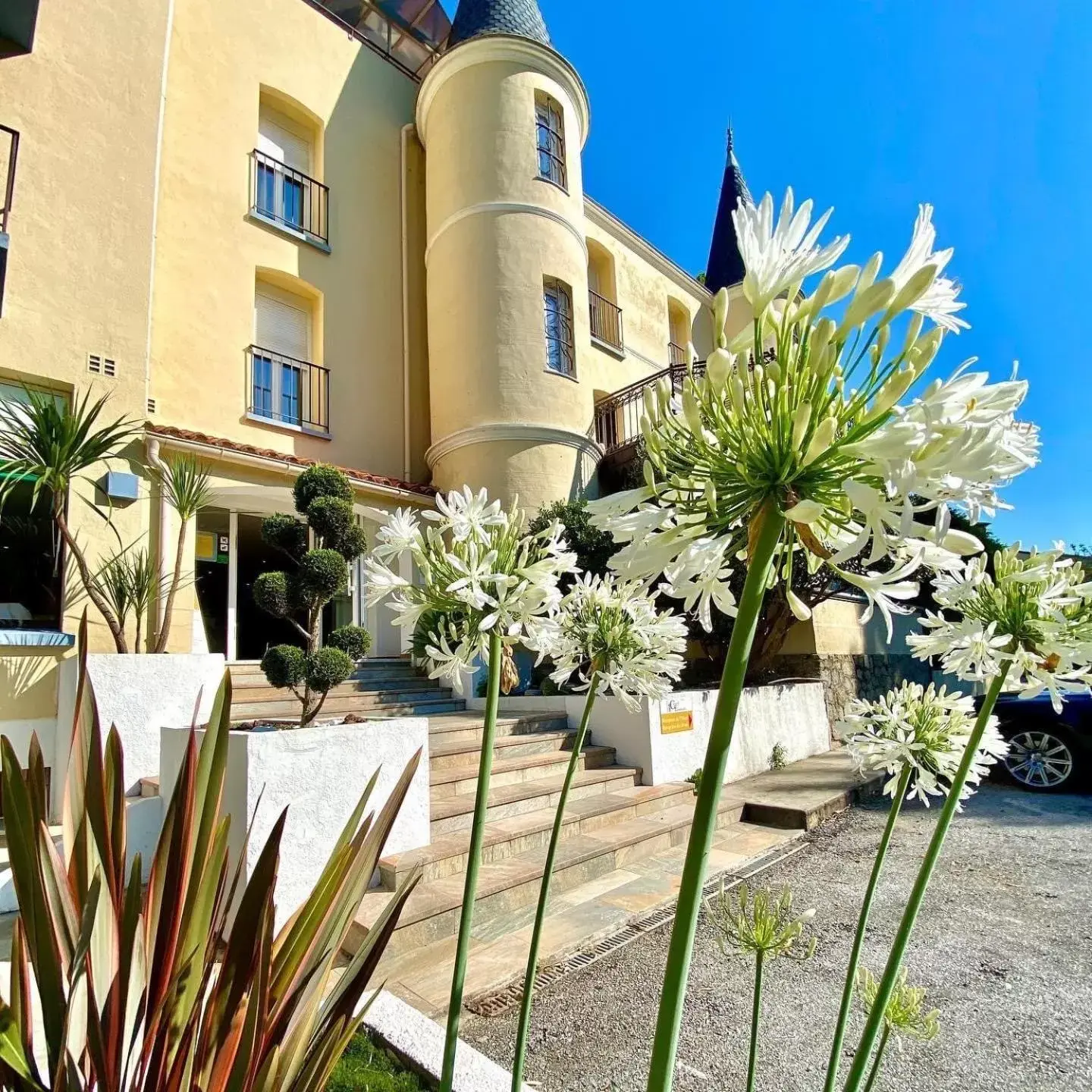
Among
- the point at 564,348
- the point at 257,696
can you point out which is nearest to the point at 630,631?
the point at 257,696

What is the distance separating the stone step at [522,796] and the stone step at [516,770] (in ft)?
0.18

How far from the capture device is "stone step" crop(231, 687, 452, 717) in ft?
21.6

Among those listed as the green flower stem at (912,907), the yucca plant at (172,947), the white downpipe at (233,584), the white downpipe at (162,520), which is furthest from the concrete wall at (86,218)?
the green flower stem at (912,907)

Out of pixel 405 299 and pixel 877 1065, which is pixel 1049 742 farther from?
pixel 405 299

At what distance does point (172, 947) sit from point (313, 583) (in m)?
3.82

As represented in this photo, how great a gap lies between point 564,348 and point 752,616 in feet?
39.0

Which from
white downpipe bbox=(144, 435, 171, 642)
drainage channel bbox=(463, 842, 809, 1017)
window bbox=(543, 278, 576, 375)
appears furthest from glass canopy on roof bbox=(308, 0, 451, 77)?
drainage channel bbox=(463, 842, 809, 1017)

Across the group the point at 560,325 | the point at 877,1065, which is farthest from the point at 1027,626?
the point at 560,325

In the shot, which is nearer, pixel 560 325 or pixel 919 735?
pixel 919 735

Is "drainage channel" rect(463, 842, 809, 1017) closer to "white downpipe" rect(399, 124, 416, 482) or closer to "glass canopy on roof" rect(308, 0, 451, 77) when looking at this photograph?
"white downpipe" rect(399, 124, 416, 482)

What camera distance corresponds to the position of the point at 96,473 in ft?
22.4

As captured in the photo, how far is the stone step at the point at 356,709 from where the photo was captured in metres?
6.45

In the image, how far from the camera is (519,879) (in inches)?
171

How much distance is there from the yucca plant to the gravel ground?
4.73 feet
